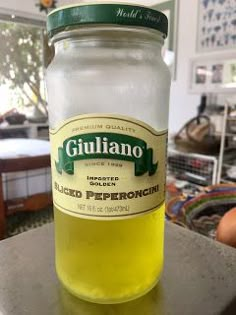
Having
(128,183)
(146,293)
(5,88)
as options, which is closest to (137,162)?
(128,183)

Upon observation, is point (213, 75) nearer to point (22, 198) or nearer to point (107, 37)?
point (22, 198)

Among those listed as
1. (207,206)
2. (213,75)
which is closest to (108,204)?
(207,206)

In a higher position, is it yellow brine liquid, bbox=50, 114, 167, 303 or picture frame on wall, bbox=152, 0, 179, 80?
picture frame on wall, bbox=152, 0, 179, 80

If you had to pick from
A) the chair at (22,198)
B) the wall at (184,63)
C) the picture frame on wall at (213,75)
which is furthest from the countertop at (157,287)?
the wall at (184,63)

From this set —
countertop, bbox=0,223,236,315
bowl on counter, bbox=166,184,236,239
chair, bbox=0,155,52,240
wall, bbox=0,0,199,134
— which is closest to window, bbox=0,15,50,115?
wall, bbox=0,0,199,134

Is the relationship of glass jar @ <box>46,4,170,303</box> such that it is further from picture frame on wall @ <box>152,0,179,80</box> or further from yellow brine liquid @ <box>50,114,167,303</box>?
picture frame on wall @ <box>152,0,179,80</box>

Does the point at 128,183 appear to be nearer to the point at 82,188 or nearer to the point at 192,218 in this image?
the point at 82,188
